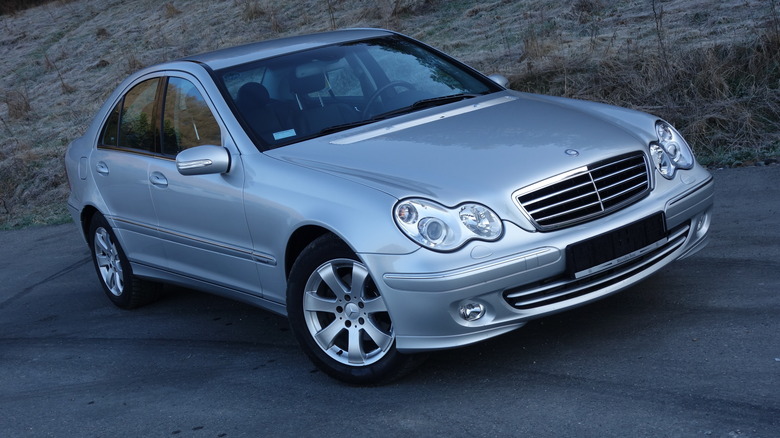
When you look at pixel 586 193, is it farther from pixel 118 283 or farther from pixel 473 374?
pixel 118 283

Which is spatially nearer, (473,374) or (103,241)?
(473,374)

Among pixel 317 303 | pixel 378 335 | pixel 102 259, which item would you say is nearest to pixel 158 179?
pixel 102 259

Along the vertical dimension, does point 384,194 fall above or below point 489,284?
above

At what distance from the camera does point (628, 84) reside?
34.0ft

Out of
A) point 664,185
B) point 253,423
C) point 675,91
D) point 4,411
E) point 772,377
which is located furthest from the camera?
point 675,91

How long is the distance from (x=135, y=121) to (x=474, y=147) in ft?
8.70

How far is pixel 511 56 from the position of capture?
1245 centimetres

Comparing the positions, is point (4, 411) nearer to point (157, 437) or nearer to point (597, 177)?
point (157, 437)

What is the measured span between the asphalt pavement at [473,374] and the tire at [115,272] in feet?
0.45

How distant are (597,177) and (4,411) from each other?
10.6 ft

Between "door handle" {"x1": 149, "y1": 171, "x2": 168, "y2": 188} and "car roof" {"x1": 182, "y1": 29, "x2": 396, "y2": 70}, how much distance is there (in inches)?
27.5

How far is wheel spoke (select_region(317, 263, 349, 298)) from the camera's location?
4988mm

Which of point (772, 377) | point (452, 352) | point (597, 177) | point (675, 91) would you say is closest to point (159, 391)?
point (452, 352)

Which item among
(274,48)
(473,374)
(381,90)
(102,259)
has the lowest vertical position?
(473,374)
